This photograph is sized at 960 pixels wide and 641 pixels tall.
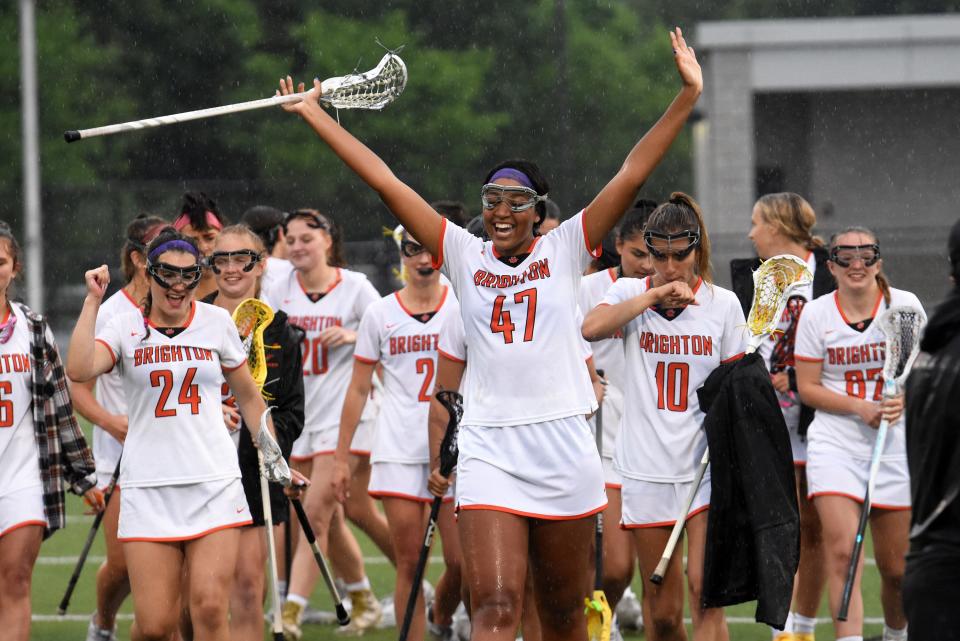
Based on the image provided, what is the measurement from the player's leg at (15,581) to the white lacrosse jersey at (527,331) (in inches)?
80.8

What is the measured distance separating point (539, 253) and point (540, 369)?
43cm

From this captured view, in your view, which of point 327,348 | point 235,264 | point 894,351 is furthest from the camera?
point 327,348

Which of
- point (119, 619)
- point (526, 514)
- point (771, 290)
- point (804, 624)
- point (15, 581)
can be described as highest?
point (771, 290)

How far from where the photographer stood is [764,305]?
7.09 meters

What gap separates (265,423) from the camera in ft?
22.5

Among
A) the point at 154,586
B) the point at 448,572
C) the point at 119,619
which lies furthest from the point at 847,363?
the point at 119,619

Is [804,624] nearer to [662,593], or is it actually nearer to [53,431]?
[662,593]

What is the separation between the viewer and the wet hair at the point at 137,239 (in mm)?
7840

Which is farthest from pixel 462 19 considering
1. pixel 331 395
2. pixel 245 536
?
pixel 245 536

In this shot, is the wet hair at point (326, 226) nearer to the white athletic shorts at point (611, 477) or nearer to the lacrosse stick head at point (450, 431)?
the white athletic shorts at point (611, 477)

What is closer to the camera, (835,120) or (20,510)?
(20,510)

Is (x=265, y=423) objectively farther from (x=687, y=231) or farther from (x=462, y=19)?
(x=462, y=19)

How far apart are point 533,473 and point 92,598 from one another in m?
5.09

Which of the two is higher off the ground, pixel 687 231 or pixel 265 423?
pixel 687 231
